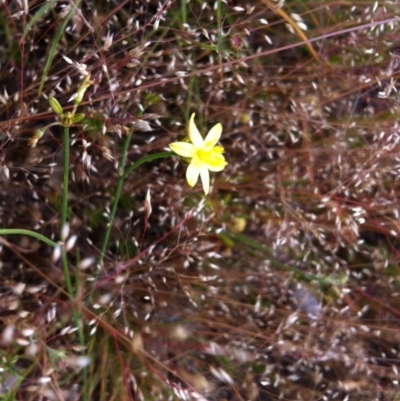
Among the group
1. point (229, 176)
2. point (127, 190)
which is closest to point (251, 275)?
point (229, 176)

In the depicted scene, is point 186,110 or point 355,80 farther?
point 355,80

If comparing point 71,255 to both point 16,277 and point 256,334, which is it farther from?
point 256,334

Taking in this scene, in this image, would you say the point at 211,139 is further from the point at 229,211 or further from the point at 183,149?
the point at 229,211

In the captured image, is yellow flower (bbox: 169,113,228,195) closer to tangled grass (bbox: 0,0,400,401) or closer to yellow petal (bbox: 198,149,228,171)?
yellow petal (bbox: 198,149,228,171)

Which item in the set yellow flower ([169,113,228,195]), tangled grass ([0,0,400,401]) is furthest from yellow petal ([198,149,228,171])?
tangled grass ([0,0,400,401])

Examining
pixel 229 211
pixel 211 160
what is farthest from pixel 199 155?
pixel 229 211

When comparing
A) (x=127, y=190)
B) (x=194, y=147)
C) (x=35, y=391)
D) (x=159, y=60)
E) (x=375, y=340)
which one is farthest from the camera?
(x=375, y=340)
